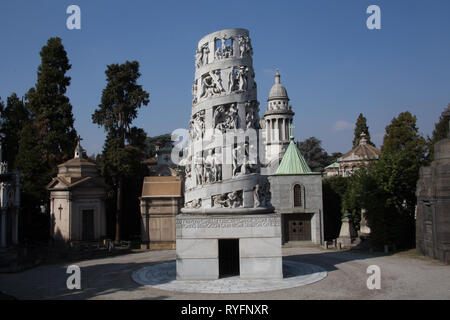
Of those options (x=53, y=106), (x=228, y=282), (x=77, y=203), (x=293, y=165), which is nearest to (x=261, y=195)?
(x=228, y=282)

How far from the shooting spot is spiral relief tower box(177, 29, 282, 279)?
17.8m

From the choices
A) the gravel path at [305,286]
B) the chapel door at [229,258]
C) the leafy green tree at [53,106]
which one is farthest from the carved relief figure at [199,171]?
the leafy green tree at [53,106]

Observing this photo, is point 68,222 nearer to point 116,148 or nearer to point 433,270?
point 116,148

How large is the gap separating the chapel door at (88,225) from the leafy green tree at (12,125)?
10319mm

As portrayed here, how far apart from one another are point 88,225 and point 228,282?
17.4m

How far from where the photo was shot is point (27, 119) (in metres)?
38.2

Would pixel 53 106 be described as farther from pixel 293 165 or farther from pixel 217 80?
pixel 293 165

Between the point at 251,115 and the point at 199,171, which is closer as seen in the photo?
the point at 199,171

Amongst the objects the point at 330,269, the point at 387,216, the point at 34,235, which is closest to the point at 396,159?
the point at 387,216

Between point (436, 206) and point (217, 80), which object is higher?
point (217, 80)

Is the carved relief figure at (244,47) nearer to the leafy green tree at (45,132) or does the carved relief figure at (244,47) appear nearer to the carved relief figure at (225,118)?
the carved relief figure at (225,118)

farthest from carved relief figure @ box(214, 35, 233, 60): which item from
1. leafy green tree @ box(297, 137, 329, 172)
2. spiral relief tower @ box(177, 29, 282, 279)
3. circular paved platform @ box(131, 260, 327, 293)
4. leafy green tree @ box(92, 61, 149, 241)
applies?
leafy green tree @ box(297, 137, 329, 172)

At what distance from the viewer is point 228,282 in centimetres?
1723

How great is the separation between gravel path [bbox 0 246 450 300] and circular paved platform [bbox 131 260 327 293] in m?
0.41
